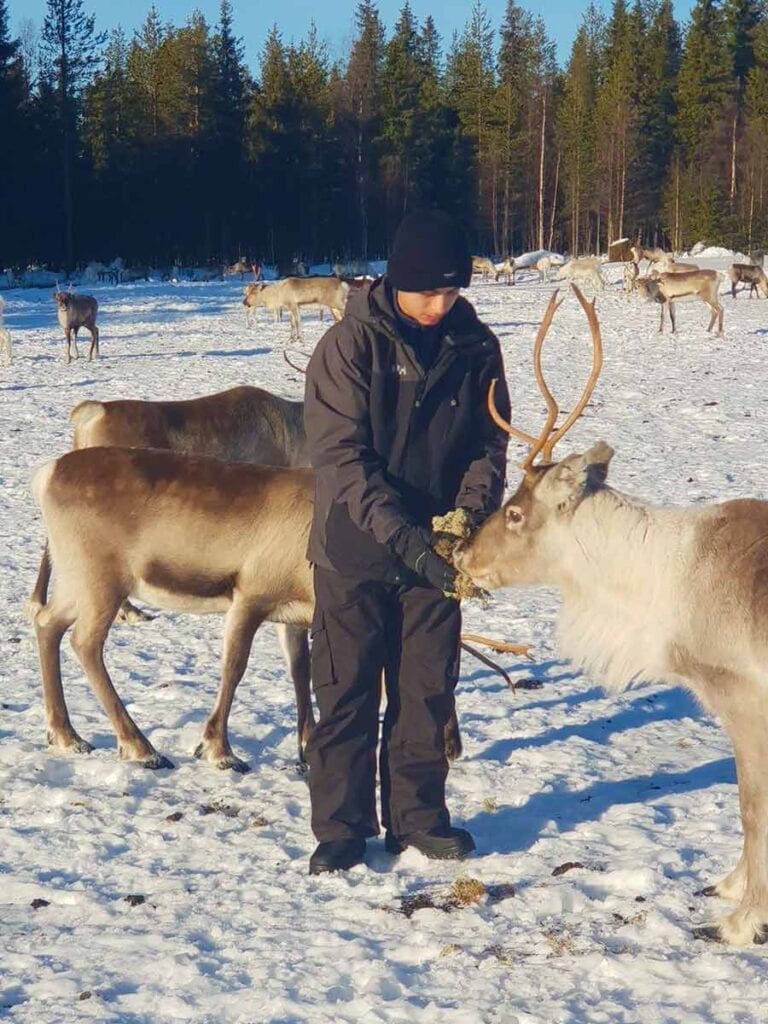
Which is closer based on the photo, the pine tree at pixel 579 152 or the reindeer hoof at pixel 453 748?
the reindeer hoof at pixel 453 748

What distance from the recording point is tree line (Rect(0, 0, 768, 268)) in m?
41.2

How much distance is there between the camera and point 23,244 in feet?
126

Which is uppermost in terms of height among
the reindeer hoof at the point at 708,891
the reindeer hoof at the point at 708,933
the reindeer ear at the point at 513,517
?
the reindeer ear at the point at 513,517

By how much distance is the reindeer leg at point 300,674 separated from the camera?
467cm

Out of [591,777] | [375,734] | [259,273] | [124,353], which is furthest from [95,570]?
[259,273]

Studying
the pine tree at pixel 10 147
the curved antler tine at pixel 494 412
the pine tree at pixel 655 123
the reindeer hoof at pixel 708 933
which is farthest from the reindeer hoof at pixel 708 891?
the pine tree at pixel 655 123

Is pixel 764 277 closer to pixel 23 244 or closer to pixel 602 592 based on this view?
pixel 23 244

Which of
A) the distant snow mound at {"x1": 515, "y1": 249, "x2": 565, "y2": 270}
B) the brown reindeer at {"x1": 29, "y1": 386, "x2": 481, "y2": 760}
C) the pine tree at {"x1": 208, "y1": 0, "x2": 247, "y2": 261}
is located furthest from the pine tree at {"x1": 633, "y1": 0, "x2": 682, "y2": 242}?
the brown reindeer at {"x1": 29, "y1": 386, "x2": 481, "y2": 760}

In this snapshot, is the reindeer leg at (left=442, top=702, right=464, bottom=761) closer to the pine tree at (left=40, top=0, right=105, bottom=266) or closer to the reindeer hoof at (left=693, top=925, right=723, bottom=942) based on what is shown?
the reindeer hoof at (left=693, top=925, right=723, bottom=942)

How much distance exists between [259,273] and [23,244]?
725cm

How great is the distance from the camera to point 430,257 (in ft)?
11.5

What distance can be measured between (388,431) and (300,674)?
145cm

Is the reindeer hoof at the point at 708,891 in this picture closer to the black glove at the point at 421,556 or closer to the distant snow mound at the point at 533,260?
the black glove at the point at 421,556

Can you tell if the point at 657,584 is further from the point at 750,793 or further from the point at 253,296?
the point at 253,296
